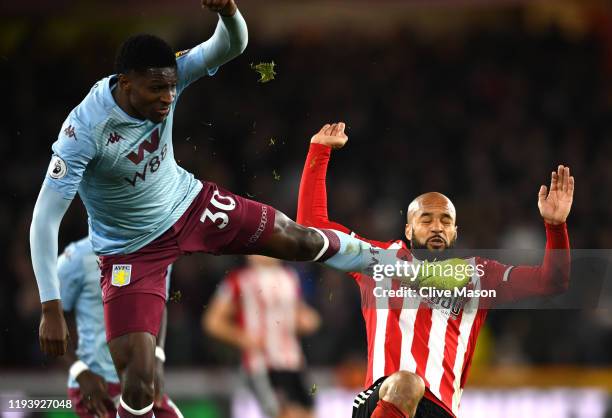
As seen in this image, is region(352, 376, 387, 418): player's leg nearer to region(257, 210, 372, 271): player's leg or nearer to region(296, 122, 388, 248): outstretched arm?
region(257, 210, 372, 271): player's leg

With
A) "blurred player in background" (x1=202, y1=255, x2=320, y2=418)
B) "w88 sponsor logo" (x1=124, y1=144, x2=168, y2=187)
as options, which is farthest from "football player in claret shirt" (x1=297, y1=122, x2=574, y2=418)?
"blurred player in background" (x1=202, y1=255, x2=320, y2=418)

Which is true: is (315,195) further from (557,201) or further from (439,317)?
(557,201)

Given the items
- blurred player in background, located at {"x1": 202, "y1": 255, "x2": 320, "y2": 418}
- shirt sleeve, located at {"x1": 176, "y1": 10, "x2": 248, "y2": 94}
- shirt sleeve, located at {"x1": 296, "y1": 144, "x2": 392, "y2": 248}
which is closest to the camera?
shirt sleeve, located at {"x1": 176, "y1": 10, "x2": 248, "y2": 94}

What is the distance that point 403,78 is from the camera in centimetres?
1266

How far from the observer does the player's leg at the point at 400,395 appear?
187 inches

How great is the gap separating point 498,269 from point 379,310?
62 centimetres

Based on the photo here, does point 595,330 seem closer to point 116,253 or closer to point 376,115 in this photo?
point 376,115

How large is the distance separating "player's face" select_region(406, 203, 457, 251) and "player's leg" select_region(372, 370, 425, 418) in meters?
0.67

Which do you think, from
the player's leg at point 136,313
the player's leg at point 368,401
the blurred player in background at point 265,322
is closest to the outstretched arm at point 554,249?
the player's leg at point 368,401

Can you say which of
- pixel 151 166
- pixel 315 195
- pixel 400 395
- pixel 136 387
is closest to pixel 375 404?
pixel 400 395

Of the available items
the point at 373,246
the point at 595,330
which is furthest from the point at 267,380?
the point at 373,246

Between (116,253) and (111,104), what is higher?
(111,104)

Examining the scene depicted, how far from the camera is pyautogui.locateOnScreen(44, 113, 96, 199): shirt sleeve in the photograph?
15.2 feet

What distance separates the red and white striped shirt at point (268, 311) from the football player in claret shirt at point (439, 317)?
11.5 ft
